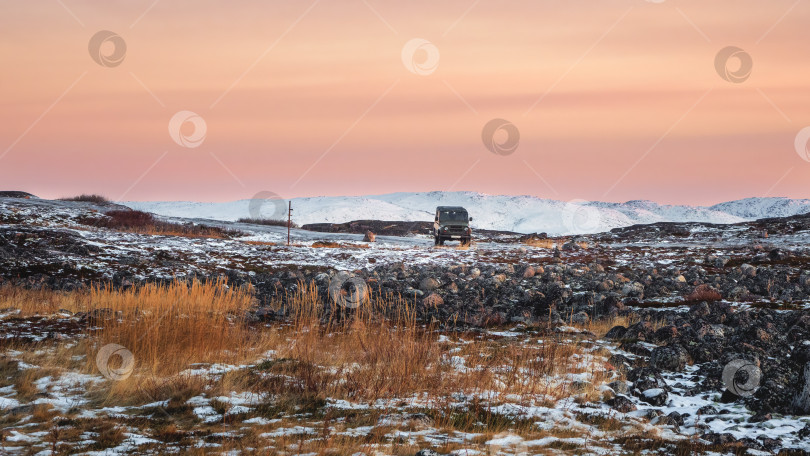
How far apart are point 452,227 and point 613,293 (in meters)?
21.5

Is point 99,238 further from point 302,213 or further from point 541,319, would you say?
point 302,213

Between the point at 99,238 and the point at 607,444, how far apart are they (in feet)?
80.4

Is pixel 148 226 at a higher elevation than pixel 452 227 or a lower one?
lower

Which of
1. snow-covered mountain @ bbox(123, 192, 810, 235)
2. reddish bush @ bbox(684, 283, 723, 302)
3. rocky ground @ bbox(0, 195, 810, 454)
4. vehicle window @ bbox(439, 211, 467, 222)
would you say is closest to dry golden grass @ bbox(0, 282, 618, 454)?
rocky ground @ bbox(0, 195, 810, 454)

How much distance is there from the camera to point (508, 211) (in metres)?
114

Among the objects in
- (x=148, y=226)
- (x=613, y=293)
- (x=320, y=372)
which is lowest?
(x=320, y=372)

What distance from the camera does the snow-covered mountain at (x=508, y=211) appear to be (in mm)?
97250

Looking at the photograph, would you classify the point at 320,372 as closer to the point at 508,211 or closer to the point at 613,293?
the point at 613,293

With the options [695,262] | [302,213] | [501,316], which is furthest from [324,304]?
[302,213]

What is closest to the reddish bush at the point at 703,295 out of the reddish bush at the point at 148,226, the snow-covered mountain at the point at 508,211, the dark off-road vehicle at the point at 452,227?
the dark off-road vehicle at the point at 452,227

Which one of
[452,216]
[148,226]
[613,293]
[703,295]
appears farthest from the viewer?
[452,216]

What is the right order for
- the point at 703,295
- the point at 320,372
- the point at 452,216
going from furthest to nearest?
the point at 452,216 → the point at 703,295 → the point at 320,372

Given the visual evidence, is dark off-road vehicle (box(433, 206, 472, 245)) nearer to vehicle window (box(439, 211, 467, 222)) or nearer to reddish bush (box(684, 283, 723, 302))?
vehicle window (box(439, 211, 467, 222))

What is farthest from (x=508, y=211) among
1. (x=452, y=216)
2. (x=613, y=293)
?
(x=613, y=293)
